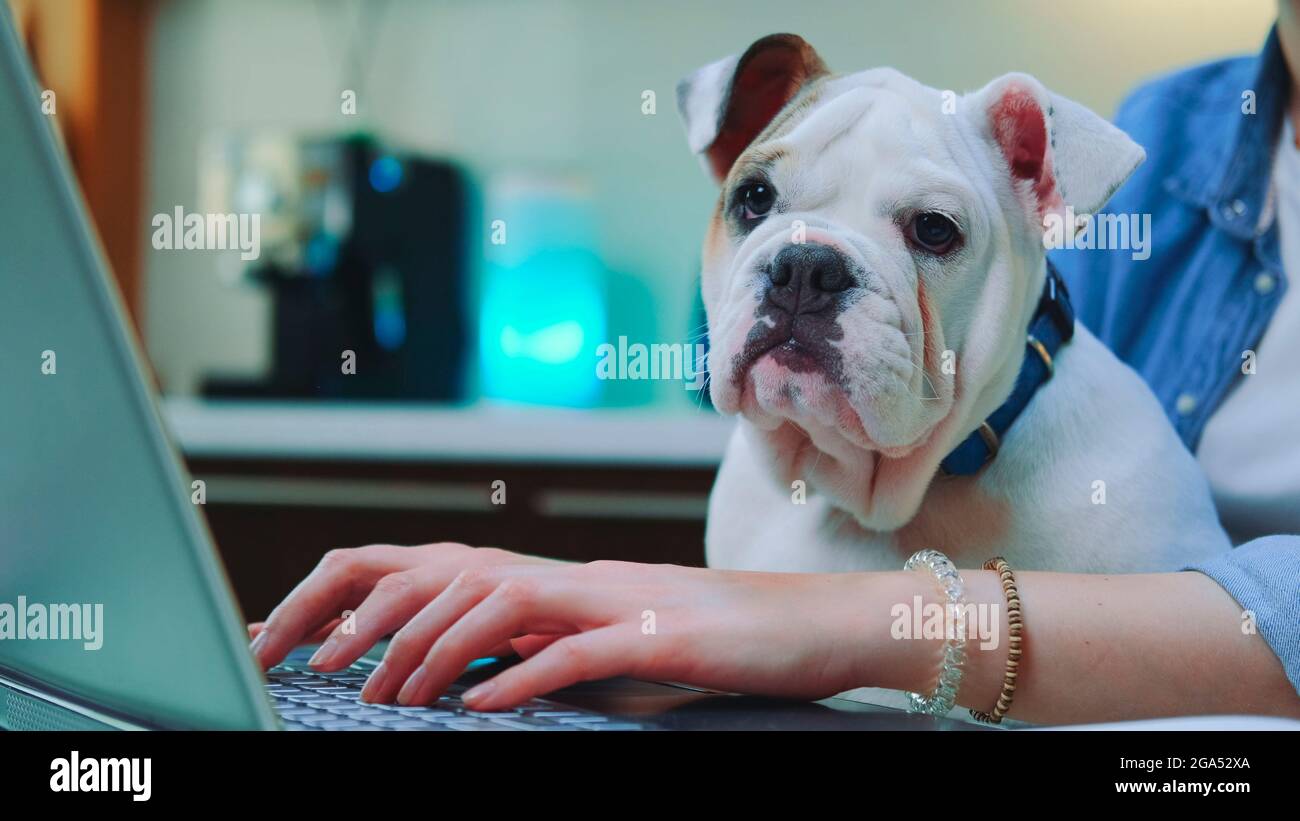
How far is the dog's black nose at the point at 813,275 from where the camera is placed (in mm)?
727

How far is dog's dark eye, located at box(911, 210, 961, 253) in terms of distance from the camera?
0.75 m

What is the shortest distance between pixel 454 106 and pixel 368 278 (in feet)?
1.57

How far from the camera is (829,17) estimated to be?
1.43 m

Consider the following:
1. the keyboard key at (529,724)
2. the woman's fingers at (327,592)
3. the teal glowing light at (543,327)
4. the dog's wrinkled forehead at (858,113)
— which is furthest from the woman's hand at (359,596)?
the teal glowing light at (543,327)

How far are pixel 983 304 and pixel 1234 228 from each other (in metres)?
0.41

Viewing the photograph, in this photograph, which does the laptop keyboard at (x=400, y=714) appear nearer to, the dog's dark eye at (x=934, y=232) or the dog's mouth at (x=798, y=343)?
the dog's mouth at (x=798, y=343)

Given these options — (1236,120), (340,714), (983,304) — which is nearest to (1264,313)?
(1236,120)

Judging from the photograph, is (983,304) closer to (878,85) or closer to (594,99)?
(878,85)

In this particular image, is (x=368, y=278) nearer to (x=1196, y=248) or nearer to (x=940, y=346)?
(x=1196, y=248)

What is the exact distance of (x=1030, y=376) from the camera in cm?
77

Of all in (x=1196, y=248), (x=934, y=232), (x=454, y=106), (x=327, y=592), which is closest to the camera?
(x=327, y=592)

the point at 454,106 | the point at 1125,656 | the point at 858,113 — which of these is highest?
the point at 454,106

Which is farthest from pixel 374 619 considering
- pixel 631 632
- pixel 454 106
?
pixel 454 106

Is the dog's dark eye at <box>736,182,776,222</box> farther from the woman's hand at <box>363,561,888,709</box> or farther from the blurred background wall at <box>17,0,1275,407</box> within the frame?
the blurred background wall at <box>17,0,1275,407</box>
